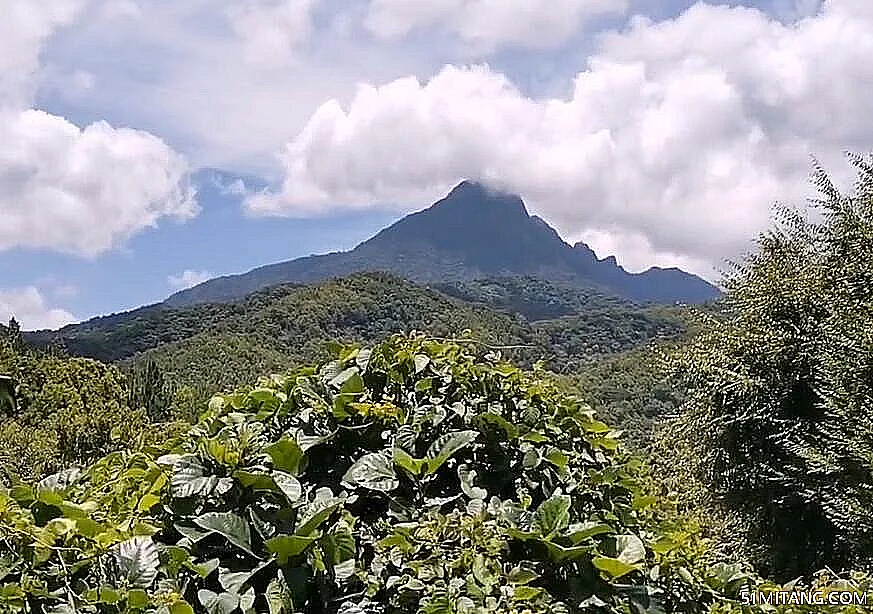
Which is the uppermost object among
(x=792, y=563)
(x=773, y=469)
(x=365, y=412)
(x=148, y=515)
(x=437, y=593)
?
(x=365, y=412)

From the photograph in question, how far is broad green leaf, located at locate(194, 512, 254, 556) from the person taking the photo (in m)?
1.63

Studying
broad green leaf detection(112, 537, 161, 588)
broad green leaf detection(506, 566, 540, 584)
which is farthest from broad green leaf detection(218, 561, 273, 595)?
broad green leaf detection(506, 566, 540, 584)

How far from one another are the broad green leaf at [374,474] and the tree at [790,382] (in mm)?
7454

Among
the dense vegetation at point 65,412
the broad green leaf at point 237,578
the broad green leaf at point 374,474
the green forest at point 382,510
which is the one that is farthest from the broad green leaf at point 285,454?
the dense vegetation at point 65,412

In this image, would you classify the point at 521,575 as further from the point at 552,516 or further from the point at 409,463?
the point at 409,463

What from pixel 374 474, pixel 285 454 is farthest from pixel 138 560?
pixel 374 474

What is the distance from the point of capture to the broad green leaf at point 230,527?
163cm

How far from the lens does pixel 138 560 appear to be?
5.05 feet

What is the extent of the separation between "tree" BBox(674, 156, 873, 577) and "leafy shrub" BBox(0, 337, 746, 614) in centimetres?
713

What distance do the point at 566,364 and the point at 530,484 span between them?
64930mm

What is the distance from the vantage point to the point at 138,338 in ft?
266

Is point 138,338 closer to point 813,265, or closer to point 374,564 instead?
point 813,265

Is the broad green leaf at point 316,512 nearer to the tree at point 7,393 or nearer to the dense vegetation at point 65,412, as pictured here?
the tree at point 7,393

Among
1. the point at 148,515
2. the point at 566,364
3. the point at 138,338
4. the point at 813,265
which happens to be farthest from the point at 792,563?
the point at 138,338
